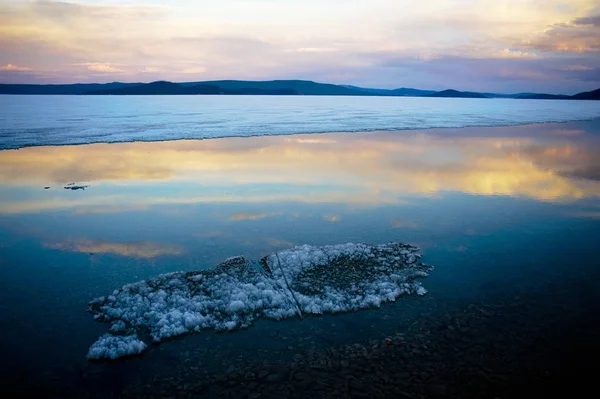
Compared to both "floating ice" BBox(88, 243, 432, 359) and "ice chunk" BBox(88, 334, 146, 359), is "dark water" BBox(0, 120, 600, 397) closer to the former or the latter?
"ice chunk" BBox(88, 334, 146, 359)

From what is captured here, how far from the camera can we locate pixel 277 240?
36.1 feet

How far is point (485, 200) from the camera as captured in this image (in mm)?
14703

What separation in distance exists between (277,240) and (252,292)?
284 centimetres

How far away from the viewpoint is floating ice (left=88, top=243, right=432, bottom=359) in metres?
7.35

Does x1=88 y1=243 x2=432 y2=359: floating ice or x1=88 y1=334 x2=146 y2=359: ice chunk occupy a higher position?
x1=88 y1=243 x2=432 y2=359: floating ice

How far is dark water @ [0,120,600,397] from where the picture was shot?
21.6 ft

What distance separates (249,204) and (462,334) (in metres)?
8.64

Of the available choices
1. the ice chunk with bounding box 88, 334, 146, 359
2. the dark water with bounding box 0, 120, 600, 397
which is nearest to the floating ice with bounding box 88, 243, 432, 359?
the ice chunk with bounding box 88, 334, 146, 359

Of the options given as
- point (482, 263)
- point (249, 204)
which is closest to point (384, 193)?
point (249, 204)

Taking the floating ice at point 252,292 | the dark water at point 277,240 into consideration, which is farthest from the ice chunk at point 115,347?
the dark water at point 277,240

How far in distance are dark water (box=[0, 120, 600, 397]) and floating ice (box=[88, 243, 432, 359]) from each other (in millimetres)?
312

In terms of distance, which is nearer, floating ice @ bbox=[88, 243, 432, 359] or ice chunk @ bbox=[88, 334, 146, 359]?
ice chunk @ bbox=[88, 334, 146, 359]

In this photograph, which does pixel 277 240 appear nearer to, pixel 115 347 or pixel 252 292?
pixel 252 292

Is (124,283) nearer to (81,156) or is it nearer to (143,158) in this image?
(143,158)
